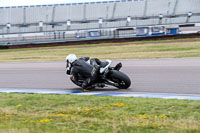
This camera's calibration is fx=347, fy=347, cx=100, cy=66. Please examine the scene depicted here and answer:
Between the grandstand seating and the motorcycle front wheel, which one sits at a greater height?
the grandstand seating

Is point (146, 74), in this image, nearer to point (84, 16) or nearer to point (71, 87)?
point (71, 87)

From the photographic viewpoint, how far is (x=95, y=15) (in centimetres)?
6694

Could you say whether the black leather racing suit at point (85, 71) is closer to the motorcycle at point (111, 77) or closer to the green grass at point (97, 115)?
the motorcycle at point (111, 77)

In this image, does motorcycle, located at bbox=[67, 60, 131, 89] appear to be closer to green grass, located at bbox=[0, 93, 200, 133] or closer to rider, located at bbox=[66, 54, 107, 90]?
rider, located at bbox=[66, 54, 107, 90]

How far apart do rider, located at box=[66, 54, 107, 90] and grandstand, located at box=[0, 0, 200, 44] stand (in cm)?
→ 5091

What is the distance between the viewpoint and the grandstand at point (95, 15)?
203ft

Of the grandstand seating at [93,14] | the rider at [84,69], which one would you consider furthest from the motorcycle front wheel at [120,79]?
the grandstand seating at [93,14]

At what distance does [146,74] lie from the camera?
12.3 m

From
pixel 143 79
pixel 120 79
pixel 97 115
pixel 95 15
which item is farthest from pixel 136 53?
pixel 95 15

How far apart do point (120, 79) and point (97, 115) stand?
9.22ft

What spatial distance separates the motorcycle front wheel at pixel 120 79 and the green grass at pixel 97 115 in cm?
90

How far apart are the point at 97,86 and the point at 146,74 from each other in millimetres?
3022

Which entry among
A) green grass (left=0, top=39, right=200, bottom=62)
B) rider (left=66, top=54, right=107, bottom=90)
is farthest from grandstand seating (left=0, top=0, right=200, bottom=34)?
rider (left=66, top=54, right=107, bottom=90)

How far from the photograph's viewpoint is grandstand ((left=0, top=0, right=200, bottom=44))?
61.8 meters
